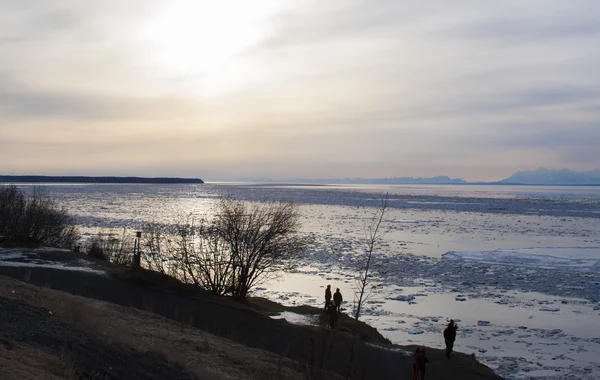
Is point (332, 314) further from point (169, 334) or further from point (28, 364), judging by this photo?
point (28, 364)

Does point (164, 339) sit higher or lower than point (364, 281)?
lower

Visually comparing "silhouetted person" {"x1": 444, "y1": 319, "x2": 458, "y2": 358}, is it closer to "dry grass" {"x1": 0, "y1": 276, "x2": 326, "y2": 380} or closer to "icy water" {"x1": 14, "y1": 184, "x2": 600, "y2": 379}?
"icy water" {"x1": 14, "y1": 184, "x2": 600, "y2": 379}

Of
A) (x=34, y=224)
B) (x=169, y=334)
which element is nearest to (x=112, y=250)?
(x=34, y=224)

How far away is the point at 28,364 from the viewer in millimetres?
8500

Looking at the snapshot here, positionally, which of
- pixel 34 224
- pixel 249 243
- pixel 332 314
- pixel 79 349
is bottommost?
pixel 332 314

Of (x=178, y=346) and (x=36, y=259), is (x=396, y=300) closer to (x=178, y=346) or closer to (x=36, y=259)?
(x=178, y=346)

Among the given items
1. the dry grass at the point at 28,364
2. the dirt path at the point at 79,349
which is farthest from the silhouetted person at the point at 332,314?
the dry grass at the point at 28,364

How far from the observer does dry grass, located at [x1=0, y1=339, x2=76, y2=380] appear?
7818 millimetres

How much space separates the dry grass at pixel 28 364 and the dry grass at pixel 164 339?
2.48 m

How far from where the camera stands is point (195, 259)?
84.6ft

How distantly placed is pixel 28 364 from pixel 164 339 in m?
5.99

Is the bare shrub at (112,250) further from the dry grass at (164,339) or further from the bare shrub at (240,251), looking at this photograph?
the dry grass at (164,339)

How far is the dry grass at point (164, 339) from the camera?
12.2m

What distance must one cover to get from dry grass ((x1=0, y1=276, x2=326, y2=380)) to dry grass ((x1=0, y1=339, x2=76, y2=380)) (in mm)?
2483
